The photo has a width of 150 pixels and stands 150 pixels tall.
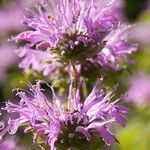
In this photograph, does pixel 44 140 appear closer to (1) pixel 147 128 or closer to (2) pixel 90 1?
(2) pixel 90 1

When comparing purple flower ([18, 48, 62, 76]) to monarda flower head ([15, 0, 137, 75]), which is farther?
purple flower ([18, 48, 62, 76])

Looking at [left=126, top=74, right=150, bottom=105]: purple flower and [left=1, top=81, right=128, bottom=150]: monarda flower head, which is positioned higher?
[left=1, top=81, right=128, bottom=150]: monarda flower head

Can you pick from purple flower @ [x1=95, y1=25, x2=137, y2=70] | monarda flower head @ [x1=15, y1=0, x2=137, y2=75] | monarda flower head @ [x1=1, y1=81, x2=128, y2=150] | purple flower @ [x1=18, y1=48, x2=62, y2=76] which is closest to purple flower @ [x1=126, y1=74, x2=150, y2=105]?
purple flower @ [x1=95, y1=25, x2=137, y2=70]

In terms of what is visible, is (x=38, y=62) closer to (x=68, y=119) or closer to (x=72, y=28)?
(x=72, y=28)

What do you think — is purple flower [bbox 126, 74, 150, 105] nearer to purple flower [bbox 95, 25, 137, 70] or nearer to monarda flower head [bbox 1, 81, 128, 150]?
purple flower [bbox 95, 25, 137, 70]

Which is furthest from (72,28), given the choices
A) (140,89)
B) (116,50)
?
(140,89)

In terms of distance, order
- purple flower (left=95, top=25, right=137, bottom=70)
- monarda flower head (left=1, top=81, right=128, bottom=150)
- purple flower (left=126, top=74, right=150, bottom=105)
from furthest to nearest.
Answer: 1. purple flower (left=126, top=74, right=150, bottom=105)
2. purple flower (left=95, top=25, right=137, bottom=70)
3. monarda flower head (left=1, top=81, right=128, bottom=150)

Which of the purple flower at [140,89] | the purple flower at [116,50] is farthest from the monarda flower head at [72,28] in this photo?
the purple flower at [140,89]
